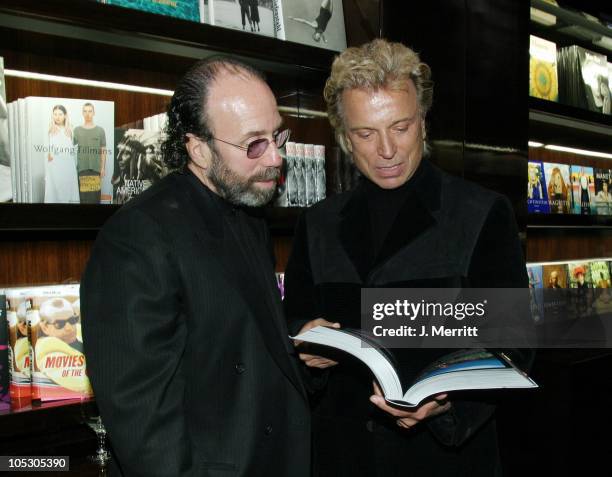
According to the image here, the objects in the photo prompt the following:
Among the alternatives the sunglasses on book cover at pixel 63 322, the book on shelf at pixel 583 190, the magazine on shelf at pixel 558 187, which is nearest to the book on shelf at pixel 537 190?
the magazine on shelf at pixel 558 187

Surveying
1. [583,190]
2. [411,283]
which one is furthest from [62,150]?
[583,190]

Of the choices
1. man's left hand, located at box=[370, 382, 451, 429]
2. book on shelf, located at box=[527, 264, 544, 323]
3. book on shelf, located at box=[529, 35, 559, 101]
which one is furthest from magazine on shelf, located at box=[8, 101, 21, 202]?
book on shelf, located at box=[527, 264, 544, 323]

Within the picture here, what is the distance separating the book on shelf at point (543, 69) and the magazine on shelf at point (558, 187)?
341 mm

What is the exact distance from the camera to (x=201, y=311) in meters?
1.19

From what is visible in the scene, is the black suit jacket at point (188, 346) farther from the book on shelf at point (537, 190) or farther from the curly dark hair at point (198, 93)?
the book on shelf at point (537, 190)

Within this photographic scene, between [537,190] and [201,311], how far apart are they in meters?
2.12

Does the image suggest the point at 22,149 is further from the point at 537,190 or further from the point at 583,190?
the point at 583,190

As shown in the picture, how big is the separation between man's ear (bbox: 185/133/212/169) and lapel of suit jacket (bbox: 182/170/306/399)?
0.04 metres

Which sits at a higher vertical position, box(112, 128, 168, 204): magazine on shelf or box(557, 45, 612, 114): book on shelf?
box(557, 45, 612, 114): book on shelf

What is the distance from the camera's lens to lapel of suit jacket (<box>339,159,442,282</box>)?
1.44 metres

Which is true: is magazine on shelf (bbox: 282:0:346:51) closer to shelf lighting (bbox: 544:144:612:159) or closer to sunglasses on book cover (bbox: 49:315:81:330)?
sunglasses on book cover (bbox: 49:315:81:330)

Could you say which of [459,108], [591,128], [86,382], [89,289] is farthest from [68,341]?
[591,128]

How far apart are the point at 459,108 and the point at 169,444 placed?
170cm

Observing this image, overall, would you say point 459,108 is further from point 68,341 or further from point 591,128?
point 68,341
